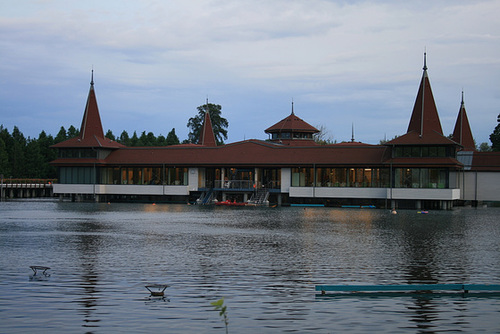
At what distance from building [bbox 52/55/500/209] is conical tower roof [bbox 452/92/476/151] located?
87cm

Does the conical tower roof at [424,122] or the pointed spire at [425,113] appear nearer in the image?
the conical tower roof at [424,122]

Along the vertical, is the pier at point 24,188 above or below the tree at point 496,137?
below

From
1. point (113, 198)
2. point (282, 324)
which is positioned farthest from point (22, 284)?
point (113, 198)

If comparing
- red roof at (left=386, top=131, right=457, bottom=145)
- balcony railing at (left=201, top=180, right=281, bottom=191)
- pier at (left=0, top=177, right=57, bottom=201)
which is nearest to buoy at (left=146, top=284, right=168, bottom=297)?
red roof at (left=386, top=131, right=457, bottom=145)

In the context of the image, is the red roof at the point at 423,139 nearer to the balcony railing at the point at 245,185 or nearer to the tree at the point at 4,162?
the balcony railing at the point at 245,185

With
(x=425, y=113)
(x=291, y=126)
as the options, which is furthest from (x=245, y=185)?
(x=425, y=113)

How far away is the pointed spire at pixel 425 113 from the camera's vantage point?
2616 inches

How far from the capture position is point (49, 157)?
10744 cm

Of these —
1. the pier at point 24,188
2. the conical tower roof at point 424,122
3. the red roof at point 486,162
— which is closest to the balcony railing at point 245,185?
the conical tower roof at point 424,122

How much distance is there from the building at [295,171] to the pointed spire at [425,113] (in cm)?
10

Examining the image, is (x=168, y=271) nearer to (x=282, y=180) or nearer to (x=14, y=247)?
(x=14, y=247)

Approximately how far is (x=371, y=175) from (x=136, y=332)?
54.7 meters

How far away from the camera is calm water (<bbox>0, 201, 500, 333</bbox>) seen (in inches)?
647

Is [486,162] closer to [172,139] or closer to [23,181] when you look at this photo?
[23,181]
